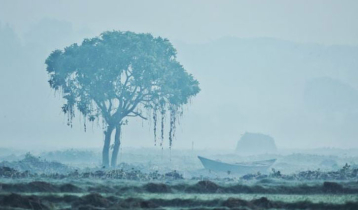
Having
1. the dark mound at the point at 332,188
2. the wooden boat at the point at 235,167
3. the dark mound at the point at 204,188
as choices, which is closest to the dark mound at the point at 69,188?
the dark mound at the point at 204,188

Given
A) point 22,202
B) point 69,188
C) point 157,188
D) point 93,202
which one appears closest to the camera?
point 22,202

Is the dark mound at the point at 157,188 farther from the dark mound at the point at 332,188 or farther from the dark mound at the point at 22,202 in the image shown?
the dark mound at the point at 22,202

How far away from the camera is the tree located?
6881 centimetres

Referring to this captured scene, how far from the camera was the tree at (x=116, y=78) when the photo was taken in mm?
68812

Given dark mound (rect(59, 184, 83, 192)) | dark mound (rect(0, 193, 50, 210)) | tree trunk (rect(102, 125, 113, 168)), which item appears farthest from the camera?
tree trunk (rect(102, 125, 113, 168))

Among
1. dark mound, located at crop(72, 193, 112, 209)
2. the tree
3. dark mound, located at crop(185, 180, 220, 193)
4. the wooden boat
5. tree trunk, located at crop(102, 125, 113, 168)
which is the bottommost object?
dark mound, located at crop(72, 193, 112, 209)

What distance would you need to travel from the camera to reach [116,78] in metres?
69.5

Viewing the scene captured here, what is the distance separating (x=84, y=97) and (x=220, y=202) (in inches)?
1510

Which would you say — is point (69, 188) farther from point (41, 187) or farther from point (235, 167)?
point (235, 167)

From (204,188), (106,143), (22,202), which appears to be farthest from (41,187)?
(106,143)

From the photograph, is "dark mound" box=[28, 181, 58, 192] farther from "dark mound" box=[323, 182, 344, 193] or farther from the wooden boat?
the wooden boat

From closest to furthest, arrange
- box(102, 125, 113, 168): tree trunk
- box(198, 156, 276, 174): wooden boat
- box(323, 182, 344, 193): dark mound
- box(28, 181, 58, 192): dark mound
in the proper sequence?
1. box(28, 181, 58, 192): dark mound
2. box(323, 182, 344, 193): dark mound
3. box(198, 156, 276, 174): wooden boat
4. box(102, 125, 113, 168): tree trunk

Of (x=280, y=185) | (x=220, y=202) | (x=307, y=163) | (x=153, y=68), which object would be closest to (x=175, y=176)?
(x=280, y=185)

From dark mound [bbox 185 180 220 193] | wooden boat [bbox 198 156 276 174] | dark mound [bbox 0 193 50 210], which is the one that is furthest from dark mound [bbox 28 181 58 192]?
wooden boat [bbox 198 156 276 174]
